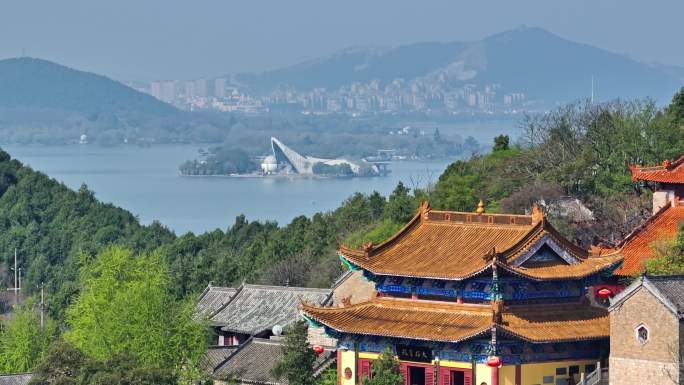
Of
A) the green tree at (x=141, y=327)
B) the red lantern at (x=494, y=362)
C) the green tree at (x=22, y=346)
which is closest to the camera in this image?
the red lantern at (x=494, y=362)

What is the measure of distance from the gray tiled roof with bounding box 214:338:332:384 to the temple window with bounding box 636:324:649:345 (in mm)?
8120

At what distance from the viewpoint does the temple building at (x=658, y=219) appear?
33750mm

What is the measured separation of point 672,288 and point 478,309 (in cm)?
363

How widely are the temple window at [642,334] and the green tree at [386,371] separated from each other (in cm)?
417

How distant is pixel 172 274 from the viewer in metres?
54.3

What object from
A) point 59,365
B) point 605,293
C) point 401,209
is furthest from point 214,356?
point 401,209

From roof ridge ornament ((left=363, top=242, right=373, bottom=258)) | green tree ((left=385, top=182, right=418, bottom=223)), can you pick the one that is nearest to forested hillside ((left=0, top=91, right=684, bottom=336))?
green tree ((left=385, top=182, right=418, bottom=223))

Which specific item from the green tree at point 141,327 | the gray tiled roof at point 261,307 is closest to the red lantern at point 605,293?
the green tree at point 141,327

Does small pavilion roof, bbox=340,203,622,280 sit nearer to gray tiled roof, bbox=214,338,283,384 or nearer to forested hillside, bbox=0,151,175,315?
gray tiled roof, bbox=214,338,283,384

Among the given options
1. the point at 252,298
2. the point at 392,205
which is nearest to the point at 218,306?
the point at 252,298

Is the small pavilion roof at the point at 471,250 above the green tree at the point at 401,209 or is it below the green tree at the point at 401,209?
above

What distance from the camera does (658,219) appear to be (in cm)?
3500

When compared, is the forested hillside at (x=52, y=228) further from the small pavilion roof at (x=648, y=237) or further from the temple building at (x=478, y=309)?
the temple building at (x=478, y=309)

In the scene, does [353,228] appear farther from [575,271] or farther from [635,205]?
[575,271]
